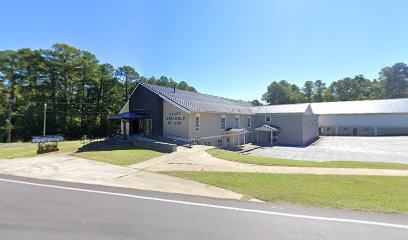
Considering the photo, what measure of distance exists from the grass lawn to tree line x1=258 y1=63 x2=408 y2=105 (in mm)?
81247

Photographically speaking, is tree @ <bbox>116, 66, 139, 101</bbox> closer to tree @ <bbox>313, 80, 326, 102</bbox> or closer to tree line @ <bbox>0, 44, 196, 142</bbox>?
tree line @ <bbox>0, 44, 196, 142</bbox>

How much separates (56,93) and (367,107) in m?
59.4

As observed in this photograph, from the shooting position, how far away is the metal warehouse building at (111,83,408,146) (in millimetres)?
24953

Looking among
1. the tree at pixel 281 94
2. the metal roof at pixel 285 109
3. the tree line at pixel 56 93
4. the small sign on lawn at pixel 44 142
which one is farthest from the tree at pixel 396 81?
the small sign on lawn at pixel 44 142

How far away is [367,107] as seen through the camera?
168 ft

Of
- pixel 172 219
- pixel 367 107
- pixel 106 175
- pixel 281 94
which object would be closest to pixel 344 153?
pixel 106 175

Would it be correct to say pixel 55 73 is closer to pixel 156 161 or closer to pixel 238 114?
pixel 238 114

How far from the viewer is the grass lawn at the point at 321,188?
22.9 feet

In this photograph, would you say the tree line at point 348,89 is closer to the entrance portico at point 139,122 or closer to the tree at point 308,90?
the tree at point 308,90

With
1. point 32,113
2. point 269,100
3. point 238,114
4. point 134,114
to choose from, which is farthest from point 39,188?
point 269,100

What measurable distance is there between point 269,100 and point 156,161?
3191 inches

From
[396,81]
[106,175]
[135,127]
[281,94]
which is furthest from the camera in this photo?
[281,94]

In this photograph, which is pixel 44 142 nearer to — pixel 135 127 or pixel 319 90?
pixel 135 127

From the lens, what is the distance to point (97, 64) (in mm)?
49500
